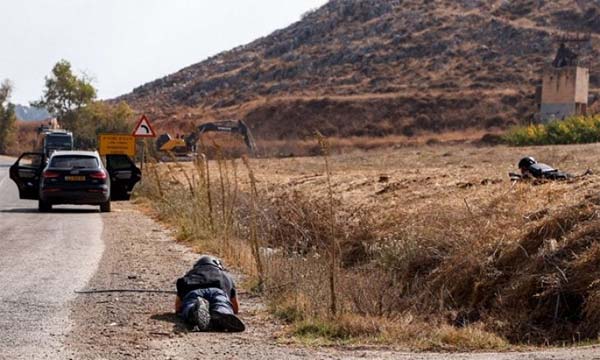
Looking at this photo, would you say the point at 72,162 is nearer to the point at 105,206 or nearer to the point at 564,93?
the point at 105,206

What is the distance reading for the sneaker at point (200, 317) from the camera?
10336mm

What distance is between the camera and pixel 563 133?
53.2 meters

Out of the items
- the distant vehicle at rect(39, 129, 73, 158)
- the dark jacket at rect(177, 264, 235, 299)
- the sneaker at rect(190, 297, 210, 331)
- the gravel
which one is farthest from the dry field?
the distant vehicle at rect(39, 129, 73, 158)

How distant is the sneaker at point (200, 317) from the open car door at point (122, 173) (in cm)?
2318

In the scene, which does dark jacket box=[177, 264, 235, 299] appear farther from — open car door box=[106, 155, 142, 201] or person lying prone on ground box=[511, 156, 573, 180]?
open car door box=[106, 155, 142, 201]

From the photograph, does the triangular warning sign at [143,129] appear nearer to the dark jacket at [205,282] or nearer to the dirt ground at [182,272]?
the dirt ground at [182,272]

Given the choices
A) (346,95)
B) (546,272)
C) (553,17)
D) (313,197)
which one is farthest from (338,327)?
(553,17)

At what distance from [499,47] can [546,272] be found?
3884 inches

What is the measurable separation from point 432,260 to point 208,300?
6294 millimetres

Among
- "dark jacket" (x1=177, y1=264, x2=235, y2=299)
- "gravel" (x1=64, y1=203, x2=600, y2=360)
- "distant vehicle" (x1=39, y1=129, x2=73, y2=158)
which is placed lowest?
"distant vehicle" (x1=39, y1=129, x2=73, y2=158)

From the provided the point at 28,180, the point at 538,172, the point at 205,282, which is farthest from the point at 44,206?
the point at 205,282

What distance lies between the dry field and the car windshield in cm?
626

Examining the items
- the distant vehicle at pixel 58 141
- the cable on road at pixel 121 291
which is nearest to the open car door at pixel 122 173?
the cable on road at pixel 121 291

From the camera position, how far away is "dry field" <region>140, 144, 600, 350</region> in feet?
37.4
